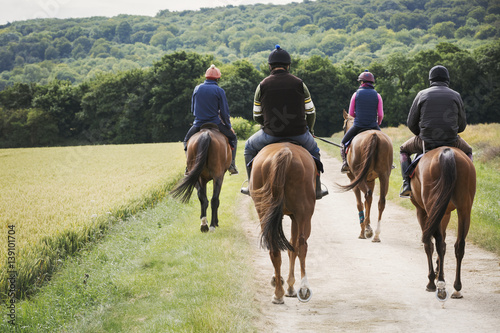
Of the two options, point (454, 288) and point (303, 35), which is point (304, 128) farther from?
point (303, 35)

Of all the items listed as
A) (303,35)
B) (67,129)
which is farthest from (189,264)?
(303,35)

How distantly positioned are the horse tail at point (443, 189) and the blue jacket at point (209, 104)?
585 centimetres

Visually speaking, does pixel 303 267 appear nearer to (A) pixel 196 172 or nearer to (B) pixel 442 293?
(B) pixel 442 293

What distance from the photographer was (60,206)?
12555mm

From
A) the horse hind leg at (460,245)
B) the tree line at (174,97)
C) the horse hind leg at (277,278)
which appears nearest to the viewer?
the horse hind leg at (277,278)

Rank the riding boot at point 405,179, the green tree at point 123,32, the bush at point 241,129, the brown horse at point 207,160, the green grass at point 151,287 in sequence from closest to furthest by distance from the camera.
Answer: the green grass at point 151,287
the riding boot at point 405,179
the brown horse at point 207,160
the bush at point 241,129
the green tree at point 123,32

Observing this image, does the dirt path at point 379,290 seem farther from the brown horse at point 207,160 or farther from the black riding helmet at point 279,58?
the black riding helmet at point 279,58

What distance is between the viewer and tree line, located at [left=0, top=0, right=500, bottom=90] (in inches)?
4692

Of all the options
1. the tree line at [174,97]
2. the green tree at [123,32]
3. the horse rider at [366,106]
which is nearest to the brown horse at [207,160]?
the horse rider at [366,106]

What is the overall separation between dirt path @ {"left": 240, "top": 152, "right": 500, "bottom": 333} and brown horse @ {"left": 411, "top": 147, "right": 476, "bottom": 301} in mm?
408

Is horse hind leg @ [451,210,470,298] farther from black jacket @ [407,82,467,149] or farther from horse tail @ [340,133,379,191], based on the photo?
horse tail @ [340,133,379,191]

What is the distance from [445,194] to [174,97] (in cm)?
6739

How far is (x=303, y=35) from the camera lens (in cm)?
17375

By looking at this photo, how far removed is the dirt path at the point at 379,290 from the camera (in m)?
5.62
